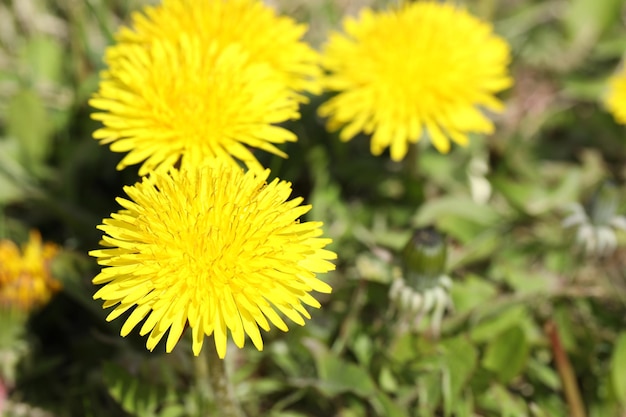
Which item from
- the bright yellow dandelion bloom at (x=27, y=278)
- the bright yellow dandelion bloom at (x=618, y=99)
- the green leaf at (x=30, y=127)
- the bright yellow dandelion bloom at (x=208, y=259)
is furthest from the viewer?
the bright yellow dandelion bloom at (x=618, y=99)

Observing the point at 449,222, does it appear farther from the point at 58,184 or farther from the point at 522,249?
the point at 58,184

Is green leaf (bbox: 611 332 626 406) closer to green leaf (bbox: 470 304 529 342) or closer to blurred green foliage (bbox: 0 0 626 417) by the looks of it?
blurred green foliage (bbox: 0 0 626 417)

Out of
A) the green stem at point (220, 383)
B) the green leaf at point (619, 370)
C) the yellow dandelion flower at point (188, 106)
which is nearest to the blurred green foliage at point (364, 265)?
the green leaf at point (619, 370)

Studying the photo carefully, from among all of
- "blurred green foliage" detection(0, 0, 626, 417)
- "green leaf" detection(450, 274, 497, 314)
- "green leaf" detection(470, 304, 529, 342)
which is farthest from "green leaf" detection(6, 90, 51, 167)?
"green leaf" detection(470, 304, 529, 342)

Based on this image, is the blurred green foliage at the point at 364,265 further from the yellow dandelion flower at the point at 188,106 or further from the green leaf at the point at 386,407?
the yellow dandelion flower at the point at 188,106

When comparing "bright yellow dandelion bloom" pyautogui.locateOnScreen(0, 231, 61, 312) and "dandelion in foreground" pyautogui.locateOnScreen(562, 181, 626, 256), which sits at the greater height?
"dandelion in foreground" pyautogui.locateOnScreen(562, 181, 626, 256)

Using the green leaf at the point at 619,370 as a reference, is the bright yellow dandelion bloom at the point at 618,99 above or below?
above

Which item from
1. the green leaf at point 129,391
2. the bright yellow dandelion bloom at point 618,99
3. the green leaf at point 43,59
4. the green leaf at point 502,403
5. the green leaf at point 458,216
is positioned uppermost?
the bright yellow dandelion bloom at point 618,99

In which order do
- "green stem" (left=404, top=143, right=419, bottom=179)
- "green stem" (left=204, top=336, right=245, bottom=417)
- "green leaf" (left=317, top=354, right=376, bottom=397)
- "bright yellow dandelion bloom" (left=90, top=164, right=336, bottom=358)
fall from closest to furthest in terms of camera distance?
"bright yellow dandelion bloom" (left=90, top=164, right=336, bottom=358) < "green stem" (left=204, top=336, right=245, bottom=417) < "green leaf" (left=317, top=354, right=376, bottom=397) < "green stem" (left=404, top=143, right=419, bottom=179)
